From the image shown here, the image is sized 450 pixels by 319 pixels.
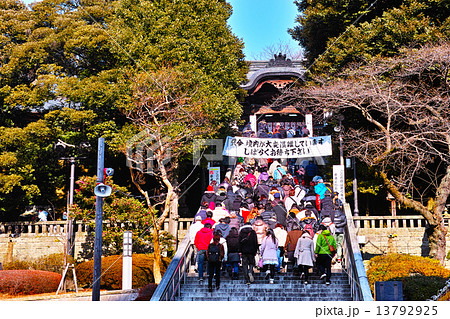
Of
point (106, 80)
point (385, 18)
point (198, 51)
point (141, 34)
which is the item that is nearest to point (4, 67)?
point (106, 80)

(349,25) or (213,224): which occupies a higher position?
(349,25)

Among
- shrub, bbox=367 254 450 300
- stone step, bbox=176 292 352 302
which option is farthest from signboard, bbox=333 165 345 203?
stone step, bbox=176 292 352 302

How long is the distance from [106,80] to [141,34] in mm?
2488

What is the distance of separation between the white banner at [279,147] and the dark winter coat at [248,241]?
8474mm

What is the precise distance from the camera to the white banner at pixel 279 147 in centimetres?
2117

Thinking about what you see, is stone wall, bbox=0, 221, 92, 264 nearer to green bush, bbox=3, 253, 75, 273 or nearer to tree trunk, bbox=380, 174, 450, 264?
green bush, bbox=3, 253, 75, 273

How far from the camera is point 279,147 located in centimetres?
2155

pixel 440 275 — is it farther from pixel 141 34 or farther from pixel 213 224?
pixel 141 34

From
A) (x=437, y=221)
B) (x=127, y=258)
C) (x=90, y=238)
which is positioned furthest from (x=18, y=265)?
(x=437, y=221)

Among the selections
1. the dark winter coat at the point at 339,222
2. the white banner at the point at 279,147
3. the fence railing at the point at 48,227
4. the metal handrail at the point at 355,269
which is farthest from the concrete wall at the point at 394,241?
the fence railing at the point at 48,227

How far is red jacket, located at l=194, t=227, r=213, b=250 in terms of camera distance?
44.7ft

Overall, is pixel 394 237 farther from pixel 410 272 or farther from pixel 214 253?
pixel 214 253
